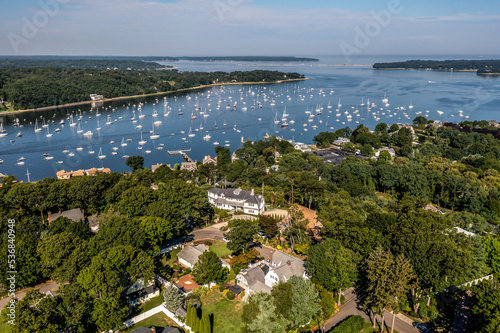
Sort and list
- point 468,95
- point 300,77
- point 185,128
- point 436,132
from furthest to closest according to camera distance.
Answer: point 300,77 < point 468,95 < point 185,128 < point 436,132

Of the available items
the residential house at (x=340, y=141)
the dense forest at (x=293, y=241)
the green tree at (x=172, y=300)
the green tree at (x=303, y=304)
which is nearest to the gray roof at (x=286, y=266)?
the dense forest at (x=293, y=241)

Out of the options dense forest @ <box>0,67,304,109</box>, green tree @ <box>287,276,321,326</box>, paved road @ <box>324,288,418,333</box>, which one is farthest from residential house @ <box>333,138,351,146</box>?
dense forest @ <box>0,67,304,109</box>

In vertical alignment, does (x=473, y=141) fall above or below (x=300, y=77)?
below

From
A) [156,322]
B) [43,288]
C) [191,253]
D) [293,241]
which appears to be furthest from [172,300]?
[293,241]

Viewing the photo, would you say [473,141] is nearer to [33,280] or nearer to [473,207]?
[473,207]

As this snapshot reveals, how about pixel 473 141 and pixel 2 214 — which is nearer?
pixel 2 214

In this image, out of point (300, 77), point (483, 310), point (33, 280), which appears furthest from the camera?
point (300, 77)

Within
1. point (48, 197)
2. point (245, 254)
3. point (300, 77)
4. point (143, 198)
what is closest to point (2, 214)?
point (48, 197)
